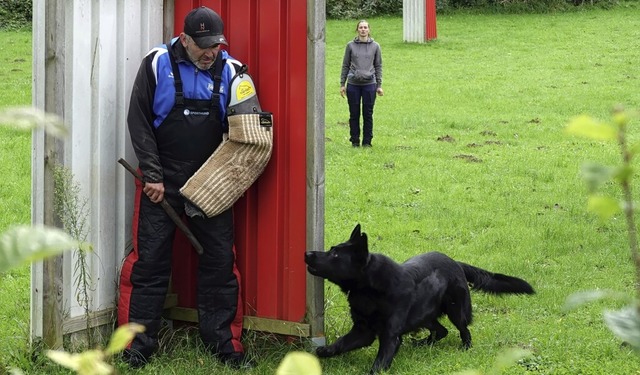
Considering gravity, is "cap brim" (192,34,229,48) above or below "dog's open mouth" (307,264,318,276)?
above

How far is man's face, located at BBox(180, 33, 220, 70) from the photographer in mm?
5992

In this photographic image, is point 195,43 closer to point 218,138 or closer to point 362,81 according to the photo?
point 218,138

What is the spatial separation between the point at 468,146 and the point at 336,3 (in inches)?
899

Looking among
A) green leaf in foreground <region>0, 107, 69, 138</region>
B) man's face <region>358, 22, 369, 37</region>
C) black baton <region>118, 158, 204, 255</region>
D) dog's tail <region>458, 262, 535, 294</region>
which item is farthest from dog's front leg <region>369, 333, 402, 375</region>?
man's face <region>358, 22, 369, 37</region>

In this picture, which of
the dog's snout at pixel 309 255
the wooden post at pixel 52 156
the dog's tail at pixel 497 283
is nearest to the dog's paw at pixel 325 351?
the dog's snout at pixel 309 255

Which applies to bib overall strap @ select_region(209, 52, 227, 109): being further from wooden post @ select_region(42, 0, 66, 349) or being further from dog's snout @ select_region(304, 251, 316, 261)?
dog's snout @ select_region(304, 251, 316, 261)

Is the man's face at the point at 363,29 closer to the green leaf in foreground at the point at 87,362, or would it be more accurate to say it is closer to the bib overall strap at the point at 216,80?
the bib overall strap at the point at 216,80

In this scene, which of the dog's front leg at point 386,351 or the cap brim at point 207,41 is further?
the dog's front leg at point 386,351

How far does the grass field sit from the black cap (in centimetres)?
199

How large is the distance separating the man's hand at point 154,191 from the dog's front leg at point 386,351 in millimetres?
1634

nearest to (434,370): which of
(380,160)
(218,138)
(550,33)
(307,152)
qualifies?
(307,152)

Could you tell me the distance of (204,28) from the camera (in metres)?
5.98

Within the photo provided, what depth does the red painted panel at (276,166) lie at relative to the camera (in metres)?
6.23

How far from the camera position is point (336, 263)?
604 centimetres
